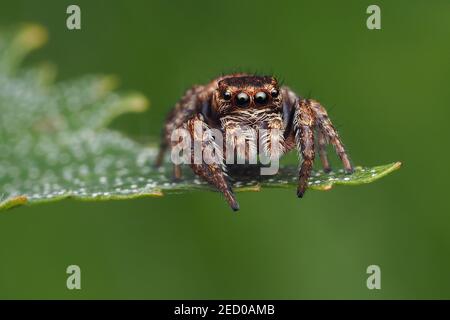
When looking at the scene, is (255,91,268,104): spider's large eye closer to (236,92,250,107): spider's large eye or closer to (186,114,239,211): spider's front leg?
(236,92,250,107): spider's large eye

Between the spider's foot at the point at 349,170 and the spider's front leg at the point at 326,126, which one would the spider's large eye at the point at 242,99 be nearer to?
the spider's front leg at the point at 326,126

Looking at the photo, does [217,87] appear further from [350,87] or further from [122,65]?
[122,65]

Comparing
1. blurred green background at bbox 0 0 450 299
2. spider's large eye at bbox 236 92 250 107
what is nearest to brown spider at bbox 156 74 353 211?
spider's large eye at bbox 236 92 250 107

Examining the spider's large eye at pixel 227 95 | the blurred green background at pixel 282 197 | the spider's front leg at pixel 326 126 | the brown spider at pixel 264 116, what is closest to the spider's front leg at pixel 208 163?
the brown spider at pixel 264 116

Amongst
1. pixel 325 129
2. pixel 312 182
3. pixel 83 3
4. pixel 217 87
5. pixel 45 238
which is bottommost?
pixel 45 238

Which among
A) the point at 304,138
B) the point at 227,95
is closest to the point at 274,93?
the point at 227,95

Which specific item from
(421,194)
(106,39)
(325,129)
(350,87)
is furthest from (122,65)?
(325,129)

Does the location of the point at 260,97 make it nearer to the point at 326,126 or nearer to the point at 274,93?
the point at 274,93
